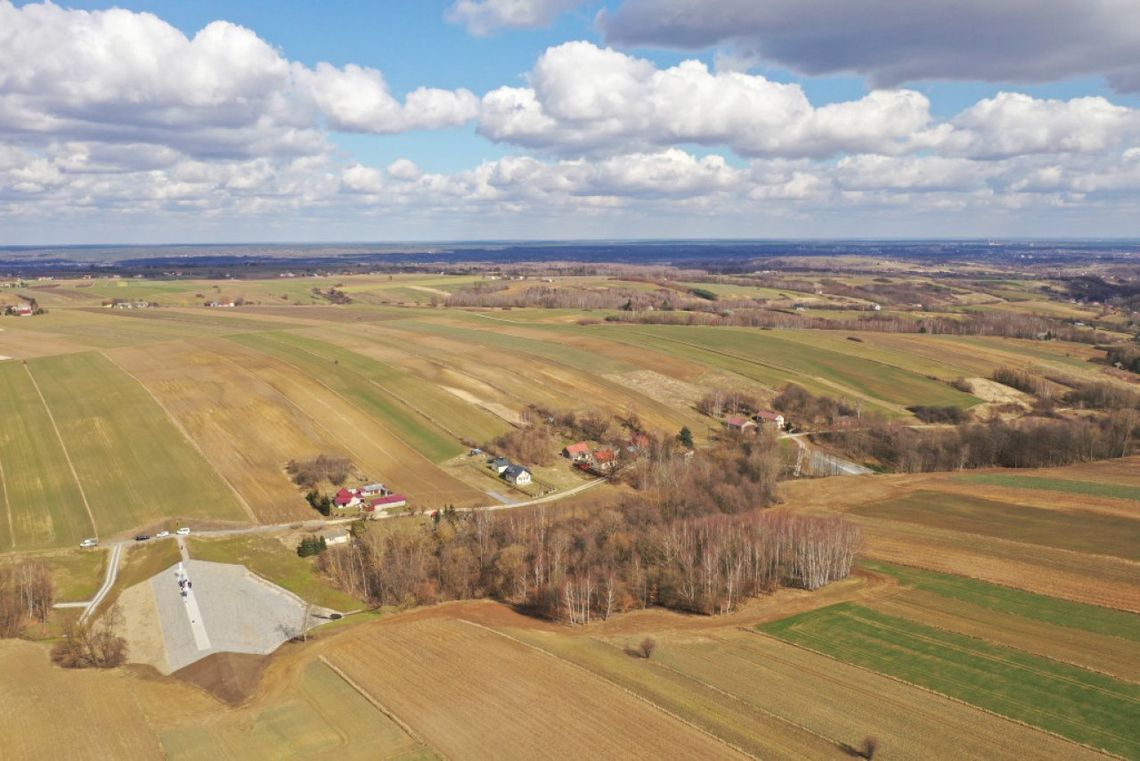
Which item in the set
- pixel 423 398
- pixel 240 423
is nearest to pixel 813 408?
pixel 423 398

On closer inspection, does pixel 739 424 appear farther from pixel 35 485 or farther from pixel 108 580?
pixel 35 485

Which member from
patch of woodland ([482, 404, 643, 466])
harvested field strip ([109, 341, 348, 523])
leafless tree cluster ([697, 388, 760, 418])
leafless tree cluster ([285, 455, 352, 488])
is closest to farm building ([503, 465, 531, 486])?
Result: patch of woodland ([482, 404, 643, 466])

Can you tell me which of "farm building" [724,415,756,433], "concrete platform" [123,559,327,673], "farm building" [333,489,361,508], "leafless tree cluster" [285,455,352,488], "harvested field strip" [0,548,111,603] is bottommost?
"concrete platform" [123,559,327,673]

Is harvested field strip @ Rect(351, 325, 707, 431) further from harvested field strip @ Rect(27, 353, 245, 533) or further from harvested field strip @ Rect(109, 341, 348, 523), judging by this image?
harvested field strip @ Rect(27, 353, 245, 533)

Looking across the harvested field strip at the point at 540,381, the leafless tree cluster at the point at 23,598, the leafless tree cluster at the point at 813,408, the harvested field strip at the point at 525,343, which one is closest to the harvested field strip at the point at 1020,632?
the harvested field strip at the point at 540,381

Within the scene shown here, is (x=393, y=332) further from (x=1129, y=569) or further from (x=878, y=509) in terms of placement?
(x=1129, y=569)

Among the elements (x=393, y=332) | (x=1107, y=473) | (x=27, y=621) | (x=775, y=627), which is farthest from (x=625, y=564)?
(x=393, y=332)
